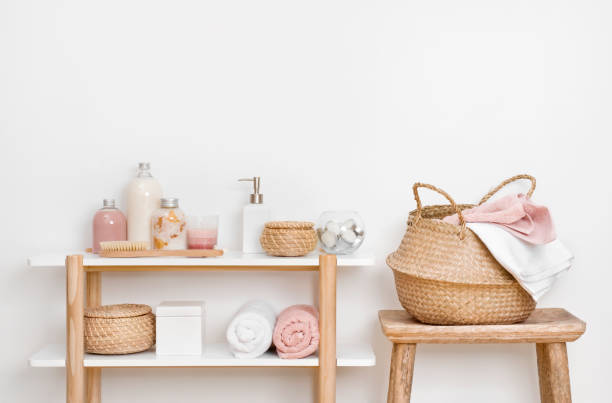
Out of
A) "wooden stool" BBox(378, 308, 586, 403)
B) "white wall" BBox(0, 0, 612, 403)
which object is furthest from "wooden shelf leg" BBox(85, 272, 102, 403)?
"wooden stool" BBox(378, 308, 586, 403)

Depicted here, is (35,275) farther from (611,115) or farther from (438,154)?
(611,115)

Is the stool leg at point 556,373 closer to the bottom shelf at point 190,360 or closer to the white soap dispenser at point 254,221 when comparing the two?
the bottom shelf at point 190,360

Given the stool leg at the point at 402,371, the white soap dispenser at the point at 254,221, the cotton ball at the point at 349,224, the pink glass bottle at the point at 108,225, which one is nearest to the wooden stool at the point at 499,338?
the stool leg at the point at 402,371

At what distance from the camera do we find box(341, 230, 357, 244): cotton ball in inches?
71.2

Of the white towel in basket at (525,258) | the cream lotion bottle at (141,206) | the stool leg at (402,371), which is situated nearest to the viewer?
the white towel in basket at (525,258)

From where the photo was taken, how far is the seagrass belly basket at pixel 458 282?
5.46 ft

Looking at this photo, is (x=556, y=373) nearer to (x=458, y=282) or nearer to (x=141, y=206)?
(x=458, y=282)

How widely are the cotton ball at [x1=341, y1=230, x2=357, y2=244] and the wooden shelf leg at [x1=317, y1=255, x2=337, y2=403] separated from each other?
0.09 metres

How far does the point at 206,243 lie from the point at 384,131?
23.1 inches

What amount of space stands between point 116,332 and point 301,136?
713 millimetres

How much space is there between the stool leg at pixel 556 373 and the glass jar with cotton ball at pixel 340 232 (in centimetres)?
54

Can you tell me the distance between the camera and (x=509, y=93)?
1.99 metres

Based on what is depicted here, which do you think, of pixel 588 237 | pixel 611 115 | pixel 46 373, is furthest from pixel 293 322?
pixel 611 115

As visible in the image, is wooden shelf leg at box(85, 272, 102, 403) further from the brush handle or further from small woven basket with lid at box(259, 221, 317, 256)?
small woven basket with lid at box(259, 221, 317, 256)
